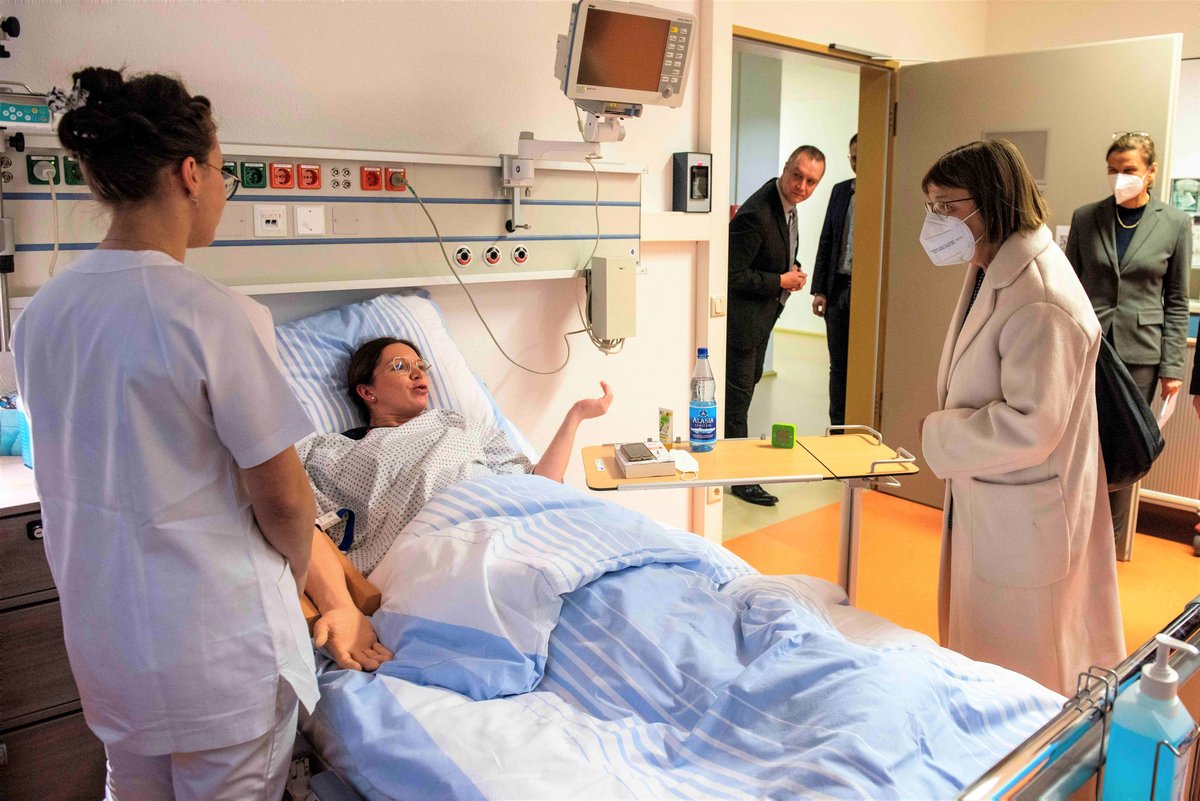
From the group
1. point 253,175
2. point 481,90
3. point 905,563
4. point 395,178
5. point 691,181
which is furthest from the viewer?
point 905,563

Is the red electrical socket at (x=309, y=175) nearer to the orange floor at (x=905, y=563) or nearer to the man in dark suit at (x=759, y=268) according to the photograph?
the man in dark suit at (x=759, y=268)

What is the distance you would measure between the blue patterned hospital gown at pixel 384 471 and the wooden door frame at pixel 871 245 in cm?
279

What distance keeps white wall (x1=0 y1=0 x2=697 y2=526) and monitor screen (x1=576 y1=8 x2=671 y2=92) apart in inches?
18.5

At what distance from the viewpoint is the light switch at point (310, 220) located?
8.05 feet

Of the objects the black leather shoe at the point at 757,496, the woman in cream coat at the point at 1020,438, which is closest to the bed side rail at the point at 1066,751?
the woman in cream coat at the point at 1020,438

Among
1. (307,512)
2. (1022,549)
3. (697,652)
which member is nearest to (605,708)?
(697,652)

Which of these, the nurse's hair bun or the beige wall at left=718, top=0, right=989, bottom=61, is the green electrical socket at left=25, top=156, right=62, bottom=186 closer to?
the nurse's hair bun

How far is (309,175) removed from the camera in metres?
2.44

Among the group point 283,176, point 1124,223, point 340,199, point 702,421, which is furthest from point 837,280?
point 283,176

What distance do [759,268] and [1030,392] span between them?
2201 mm

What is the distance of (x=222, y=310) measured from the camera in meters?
1.20

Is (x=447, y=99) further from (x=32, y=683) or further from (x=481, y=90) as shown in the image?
(x=32, y=683)

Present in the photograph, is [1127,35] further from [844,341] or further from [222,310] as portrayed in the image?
[222,310]

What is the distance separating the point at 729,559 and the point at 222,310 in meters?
1.28
